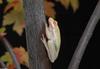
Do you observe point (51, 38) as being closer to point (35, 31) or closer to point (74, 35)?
point (35, 31)

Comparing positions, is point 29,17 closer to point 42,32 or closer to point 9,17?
point 42,32

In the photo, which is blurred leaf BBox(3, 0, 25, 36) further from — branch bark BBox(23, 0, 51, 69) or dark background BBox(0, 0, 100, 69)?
branch bark BBox(23, 0, 51, 69)

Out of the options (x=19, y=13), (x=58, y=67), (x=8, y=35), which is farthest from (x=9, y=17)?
(x=58, y=67)

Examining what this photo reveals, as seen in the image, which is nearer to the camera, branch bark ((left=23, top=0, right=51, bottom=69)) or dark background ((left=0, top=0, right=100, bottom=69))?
branch bark ((left=23, top=0, right=51, bottom=69))

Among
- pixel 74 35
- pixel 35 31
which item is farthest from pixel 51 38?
pixel 74 35

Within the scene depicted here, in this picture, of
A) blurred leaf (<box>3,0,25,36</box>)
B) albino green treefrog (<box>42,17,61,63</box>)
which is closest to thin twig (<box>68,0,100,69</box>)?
albino green treefrog (<box>42,17,61,63</box>)
